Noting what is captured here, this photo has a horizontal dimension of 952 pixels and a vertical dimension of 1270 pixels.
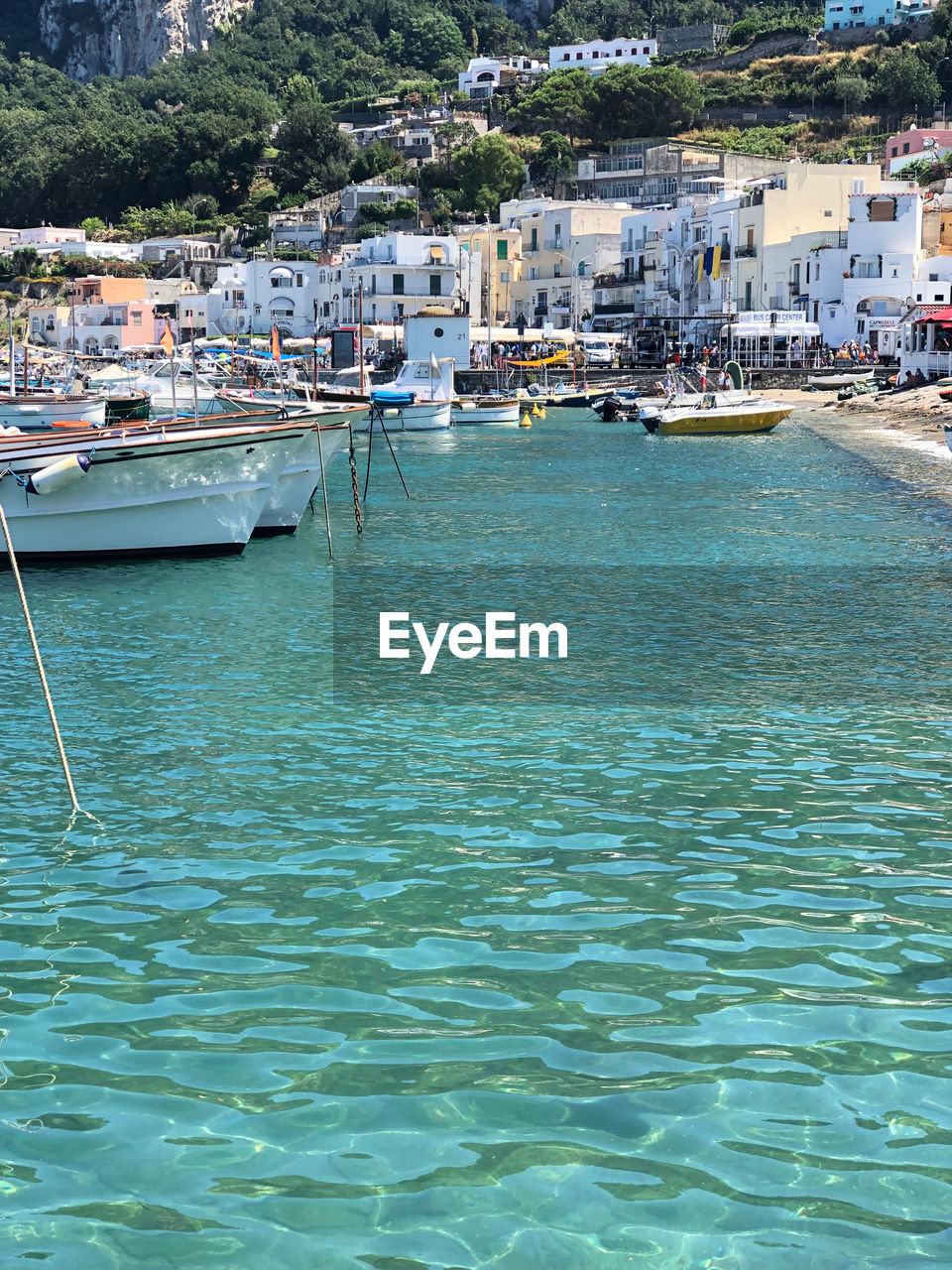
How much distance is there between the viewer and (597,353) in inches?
3519

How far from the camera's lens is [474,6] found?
19500cm

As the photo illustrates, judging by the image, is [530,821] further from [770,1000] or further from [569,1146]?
[569,1146]

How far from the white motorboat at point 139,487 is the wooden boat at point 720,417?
33.9m

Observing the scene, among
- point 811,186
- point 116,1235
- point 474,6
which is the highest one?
point 474,6

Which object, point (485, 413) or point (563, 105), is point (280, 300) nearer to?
point (563, 105)

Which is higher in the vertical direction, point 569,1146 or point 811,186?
point 811,186

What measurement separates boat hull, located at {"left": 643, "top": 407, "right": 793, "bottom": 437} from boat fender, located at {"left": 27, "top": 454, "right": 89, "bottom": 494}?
36736 mm

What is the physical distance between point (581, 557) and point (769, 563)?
10.4 feet

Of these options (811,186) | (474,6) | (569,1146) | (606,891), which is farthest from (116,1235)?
(474,6)

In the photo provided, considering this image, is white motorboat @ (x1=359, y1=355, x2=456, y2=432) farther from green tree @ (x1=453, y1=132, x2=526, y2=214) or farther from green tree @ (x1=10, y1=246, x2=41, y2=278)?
green tree @ (x1=10, y1=246, x2=41, y2=278)

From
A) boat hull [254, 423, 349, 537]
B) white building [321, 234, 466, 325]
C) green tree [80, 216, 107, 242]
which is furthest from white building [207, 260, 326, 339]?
boat hull [254, 423, 349, 537]

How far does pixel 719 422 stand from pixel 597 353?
114ft

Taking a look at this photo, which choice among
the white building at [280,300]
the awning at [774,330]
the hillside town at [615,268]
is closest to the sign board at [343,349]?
the hillside town at [615,268]

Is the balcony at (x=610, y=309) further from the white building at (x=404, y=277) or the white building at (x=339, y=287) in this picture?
the white building at (x=404, y=277)
